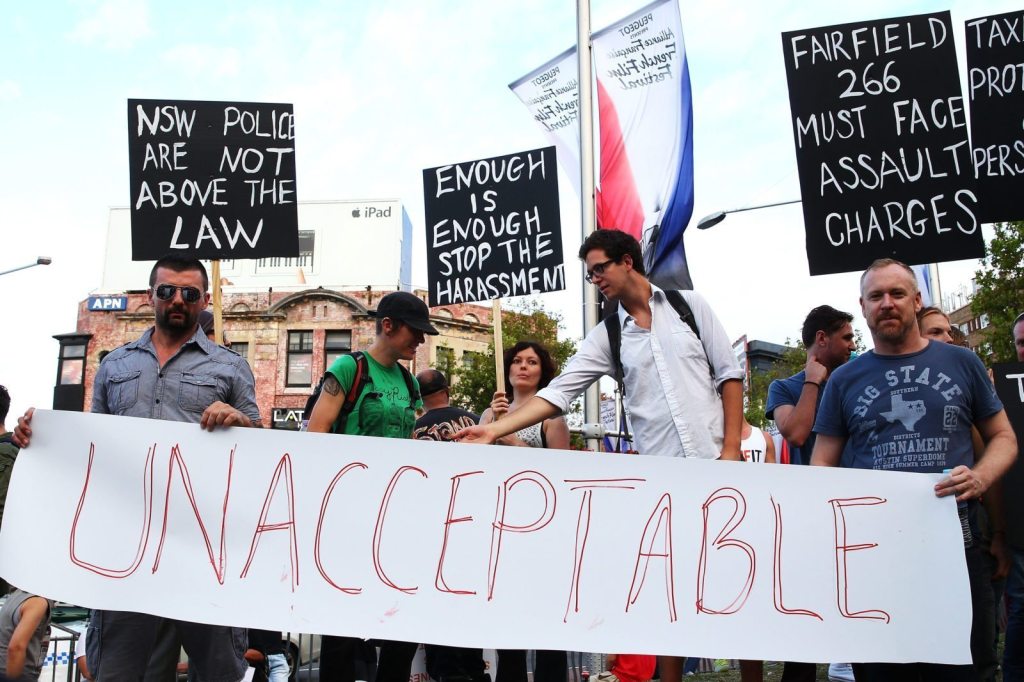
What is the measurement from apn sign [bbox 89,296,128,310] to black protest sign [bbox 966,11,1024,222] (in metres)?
37.2

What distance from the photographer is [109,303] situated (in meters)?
37.6

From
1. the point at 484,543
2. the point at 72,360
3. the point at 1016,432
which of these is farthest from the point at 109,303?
the point at 1016,432

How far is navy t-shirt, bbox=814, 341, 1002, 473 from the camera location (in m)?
3.25

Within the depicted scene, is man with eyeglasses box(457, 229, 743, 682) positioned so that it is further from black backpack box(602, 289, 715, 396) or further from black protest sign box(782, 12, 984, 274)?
black protest sign box(782, 12, 984, 274)

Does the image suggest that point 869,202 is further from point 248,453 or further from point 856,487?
point 248,453

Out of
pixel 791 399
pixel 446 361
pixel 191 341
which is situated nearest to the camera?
pixel 191 341

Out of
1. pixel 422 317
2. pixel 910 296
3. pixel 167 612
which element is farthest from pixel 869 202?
pixel 167 612

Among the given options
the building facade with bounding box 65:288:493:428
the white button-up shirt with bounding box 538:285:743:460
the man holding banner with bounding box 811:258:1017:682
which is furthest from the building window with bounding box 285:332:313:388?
the man holding banner with bounding box 811:258:1017:682

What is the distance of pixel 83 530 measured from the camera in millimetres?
3377

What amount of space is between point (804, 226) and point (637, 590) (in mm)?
2451

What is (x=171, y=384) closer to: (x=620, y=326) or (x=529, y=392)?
(x=620, y=326)

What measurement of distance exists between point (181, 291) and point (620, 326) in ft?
5.91

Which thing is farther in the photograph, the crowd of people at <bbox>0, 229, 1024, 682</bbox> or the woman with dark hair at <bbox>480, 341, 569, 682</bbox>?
the woman with dark hair at <bbox>480, 341, 569, 682</bbox>

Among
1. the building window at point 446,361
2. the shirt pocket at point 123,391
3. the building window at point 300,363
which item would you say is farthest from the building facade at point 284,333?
the shirt pocket at point 123,391
